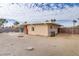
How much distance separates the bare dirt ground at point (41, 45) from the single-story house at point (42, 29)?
4cm

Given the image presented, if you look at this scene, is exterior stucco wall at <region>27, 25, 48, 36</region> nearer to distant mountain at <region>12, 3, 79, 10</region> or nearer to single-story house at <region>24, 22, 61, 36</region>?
single-story house at <region>24, 22, 61, 36</region>

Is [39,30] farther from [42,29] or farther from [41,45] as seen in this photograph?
[41,45]

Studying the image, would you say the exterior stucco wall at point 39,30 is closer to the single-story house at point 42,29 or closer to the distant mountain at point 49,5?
the single-story house at point 42,29

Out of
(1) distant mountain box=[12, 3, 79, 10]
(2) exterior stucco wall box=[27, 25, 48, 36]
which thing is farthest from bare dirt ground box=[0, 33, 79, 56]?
(1) distant mountain box=[12, 3, 79, 10]

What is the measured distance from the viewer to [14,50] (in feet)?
6.40

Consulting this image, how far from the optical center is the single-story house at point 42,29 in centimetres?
194

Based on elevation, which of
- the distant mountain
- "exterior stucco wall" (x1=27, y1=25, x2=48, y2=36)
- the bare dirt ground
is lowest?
the bare dirt ground

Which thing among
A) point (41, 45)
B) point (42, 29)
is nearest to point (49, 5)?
point (42, 29)

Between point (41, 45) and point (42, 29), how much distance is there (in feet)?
0.56

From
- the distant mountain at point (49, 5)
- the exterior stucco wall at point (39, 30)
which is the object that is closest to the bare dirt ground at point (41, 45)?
the exterior stucco wall at point (39, 30)

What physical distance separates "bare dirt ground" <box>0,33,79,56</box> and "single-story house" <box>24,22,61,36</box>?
45 millimetres

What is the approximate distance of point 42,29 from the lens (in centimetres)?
195

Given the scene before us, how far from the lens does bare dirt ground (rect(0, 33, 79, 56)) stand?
1.94 meters

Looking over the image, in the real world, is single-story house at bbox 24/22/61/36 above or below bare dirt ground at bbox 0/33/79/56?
above
